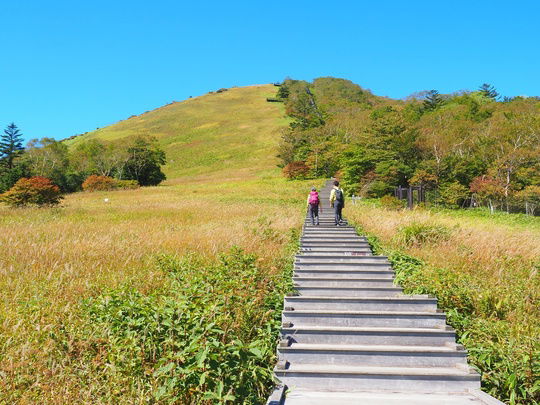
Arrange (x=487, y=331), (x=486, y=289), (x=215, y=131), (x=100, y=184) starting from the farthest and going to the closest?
1. (x=215, y=131)
2. (x=100, y=184)
3. (x=486, y=289)
4. (x=487, y=331)

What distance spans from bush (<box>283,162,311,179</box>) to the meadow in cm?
3919

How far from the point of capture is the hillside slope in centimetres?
8228

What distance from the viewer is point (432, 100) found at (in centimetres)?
8544

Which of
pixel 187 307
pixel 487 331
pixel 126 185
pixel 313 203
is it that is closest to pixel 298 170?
pixel 126 185

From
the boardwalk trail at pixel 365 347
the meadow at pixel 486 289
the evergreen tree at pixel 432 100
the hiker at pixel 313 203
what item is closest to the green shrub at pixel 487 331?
the meadow at pixel 486 289

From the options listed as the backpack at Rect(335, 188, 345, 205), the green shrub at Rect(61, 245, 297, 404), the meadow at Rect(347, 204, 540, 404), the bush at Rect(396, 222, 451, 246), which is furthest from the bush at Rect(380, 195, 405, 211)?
the green shrub at Rect(61, 245, 297, 404)

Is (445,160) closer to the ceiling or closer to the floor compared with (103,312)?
closer to the ceiling

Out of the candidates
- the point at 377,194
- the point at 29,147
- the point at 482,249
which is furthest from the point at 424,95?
the point at 482,249

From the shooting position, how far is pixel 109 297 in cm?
597

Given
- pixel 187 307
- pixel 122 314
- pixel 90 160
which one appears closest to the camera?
pixel 187 307

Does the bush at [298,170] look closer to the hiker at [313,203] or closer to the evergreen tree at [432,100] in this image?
the hiker at [313,203]

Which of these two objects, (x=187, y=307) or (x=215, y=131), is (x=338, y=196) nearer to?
(x=187, y=307)

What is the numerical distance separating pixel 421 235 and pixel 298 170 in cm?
4098

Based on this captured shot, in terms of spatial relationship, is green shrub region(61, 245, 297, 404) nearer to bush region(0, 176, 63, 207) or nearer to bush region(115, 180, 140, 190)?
bush region(0, 176, 63, 207)
